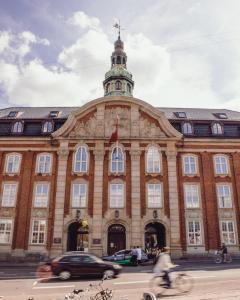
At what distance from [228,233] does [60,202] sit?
663 inches

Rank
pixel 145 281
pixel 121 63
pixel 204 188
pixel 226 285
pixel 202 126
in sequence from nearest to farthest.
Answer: pixel 226 285 < pixel 145 281 < pixel 204 188 < pixel 202 126 < pixel 121 63

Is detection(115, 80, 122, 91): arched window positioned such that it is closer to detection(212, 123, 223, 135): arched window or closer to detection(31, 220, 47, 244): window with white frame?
detection(212, 123, 223, 135): arched window

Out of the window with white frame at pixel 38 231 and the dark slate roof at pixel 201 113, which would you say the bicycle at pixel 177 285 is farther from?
the dark slate roof at pixel 201 113

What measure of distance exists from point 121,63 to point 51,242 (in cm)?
2814

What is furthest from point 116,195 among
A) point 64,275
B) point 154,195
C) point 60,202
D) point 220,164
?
point 64,275

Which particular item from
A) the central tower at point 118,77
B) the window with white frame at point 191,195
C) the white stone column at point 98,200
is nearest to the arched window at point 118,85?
the central tower at point 118,77

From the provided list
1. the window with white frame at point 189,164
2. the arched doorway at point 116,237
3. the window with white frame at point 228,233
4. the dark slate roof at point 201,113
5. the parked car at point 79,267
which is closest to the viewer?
the parked car at point 79,267

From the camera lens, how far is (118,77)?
42.4 metres

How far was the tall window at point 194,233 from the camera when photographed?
94.2ft

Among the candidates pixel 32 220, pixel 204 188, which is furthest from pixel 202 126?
pixel 32 220

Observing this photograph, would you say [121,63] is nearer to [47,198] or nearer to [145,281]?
[47,198]

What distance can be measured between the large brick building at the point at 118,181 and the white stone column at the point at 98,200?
9 centimetres

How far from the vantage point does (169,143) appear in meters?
31.6

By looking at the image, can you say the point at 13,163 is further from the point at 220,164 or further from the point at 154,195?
the point at 220,164
